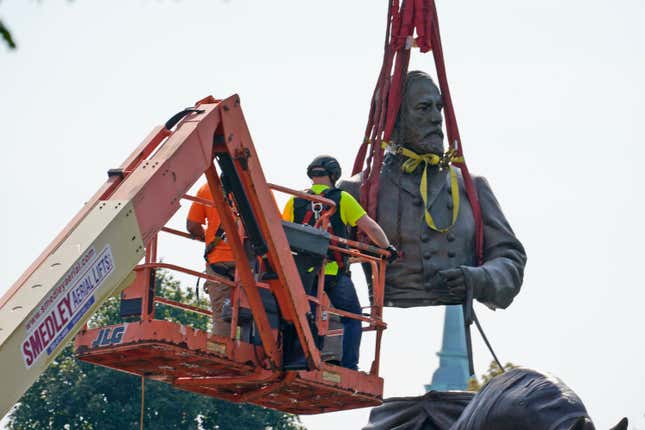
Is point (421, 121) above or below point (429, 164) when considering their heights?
above

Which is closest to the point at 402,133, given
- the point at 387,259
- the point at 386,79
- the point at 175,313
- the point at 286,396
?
the point at 386,79

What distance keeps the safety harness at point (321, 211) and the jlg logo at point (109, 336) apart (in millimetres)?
2081

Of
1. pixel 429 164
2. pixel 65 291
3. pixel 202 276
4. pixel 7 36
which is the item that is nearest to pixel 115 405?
pixel 429 164

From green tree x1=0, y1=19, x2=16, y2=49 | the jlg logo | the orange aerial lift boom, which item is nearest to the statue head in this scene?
the orange aerial lift boom

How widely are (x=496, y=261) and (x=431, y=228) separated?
73cm

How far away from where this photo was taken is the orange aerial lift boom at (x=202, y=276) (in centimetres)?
1445

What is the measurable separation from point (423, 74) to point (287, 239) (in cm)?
380

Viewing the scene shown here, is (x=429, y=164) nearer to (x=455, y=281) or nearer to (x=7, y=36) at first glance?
(x=455, y=281)

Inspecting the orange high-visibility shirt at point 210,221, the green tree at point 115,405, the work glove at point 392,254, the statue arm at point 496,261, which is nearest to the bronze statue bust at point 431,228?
the statue arm at point 496,261

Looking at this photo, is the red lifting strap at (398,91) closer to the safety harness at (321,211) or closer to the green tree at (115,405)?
the safety harness at (321,211)

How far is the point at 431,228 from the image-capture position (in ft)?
64.5

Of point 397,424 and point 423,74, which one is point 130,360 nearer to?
point 397,424

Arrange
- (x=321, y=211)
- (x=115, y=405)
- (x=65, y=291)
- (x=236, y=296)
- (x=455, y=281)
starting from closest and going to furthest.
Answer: (x=65, y=291), (x=236, y=296), (x=321, y=211), (x=455, y=281), (x=115, y=405)

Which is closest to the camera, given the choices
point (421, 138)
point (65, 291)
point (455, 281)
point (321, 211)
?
point (65, 291)
